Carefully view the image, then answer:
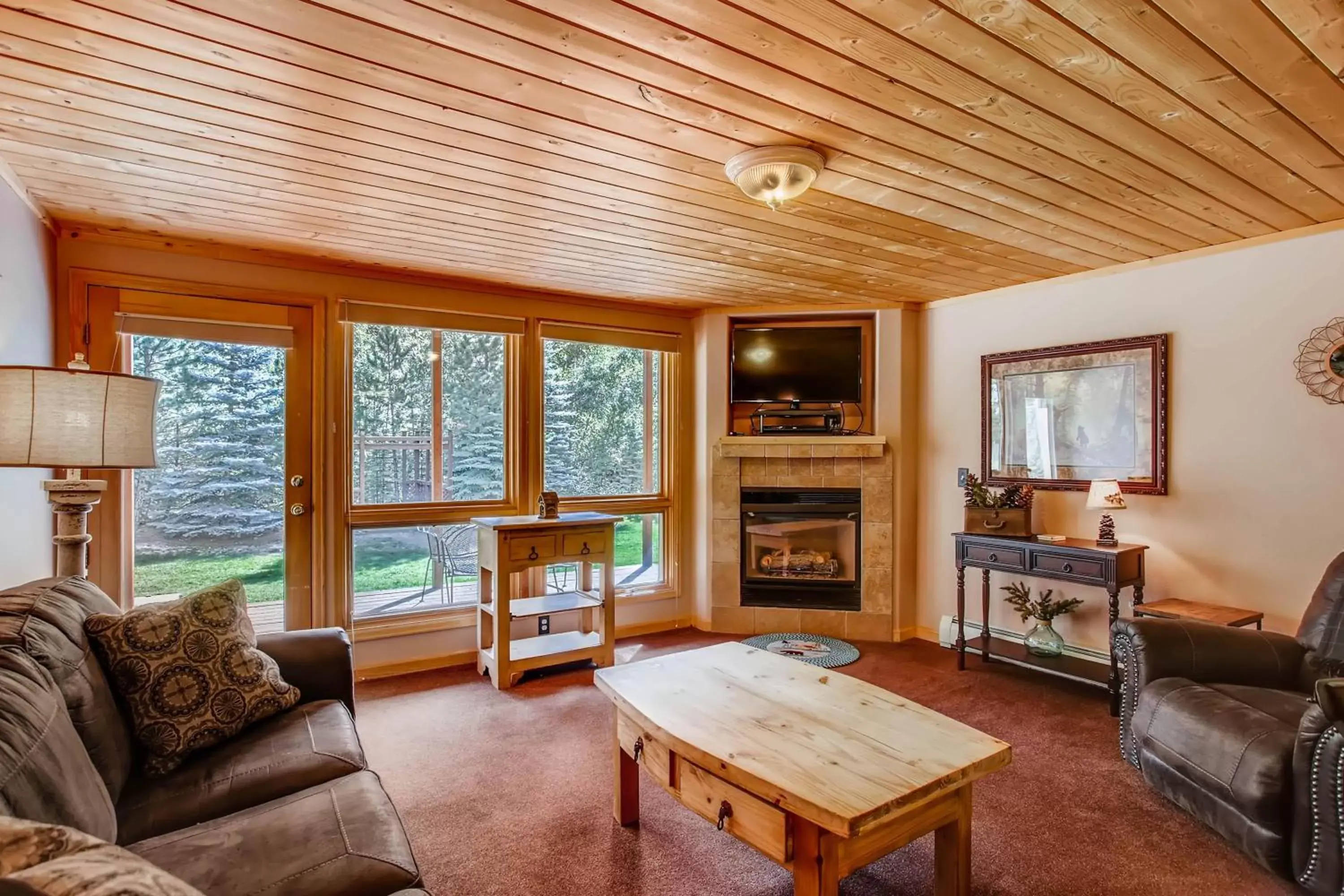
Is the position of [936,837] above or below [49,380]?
below

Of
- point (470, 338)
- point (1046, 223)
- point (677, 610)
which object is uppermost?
point (1046, 223)

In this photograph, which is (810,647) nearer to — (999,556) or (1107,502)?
(999,556)

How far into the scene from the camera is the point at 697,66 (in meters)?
1.72

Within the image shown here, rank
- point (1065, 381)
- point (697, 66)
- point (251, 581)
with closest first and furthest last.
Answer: point (697, 66)
point (251, 581)
point (1065, 381)

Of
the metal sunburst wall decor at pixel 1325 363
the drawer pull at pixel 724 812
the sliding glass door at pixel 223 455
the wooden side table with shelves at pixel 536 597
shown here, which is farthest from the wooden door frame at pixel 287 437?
the metal sunburst wall decor at pixel 1325 363

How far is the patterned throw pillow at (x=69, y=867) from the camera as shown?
2.12 ft

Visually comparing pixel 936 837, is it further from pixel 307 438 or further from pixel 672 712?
pixel 307 438

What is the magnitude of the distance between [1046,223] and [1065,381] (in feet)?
4.07

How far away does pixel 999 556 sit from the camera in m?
3.73

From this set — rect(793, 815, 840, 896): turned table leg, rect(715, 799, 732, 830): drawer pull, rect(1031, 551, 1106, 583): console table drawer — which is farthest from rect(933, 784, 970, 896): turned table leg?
rect(1031, 551, 1106, 583): console table drawer

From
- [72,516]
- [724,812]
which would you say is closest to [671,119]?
[724,812]

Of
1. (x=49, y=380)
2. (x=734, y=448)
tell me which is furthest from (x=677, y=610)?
(x=49, y=380)

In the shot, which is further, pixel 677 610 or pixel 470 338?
pixel 677 610

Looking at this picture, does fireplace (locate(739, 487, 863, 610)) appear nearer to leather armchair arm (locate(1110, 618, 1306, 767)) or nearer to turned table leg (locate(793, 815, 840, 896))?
leather armchair arm (locate(1110, 618, 1306, 767))
